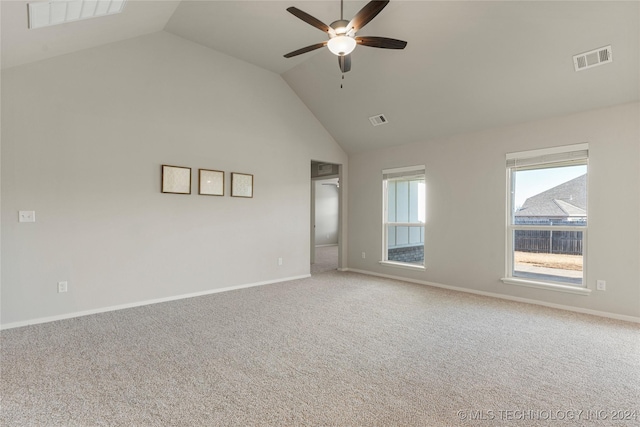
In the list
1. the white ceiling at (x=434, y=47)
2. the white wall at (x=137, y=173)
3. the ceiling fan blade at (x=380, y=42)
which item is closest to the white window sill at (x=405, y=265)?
the white wall at (x=137, y=173)

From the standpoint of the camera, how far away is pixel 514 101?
4.12 metres

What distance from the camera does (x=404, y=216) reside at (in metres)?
5.98

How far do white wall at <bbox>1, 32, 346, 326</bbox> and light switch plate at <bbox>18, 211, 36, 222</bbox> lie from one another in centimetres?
4

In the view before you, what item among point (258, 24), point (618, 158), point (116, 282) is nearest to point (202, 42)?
point (258, 24)

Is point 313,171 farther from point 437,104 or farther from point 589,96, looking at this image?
point 589,96

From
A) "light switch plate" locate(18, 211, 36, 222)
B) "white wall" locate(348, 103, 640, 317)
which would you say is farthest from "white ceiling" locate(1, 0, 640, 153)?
"light switch plate" locate(18, 211, 36, 222)

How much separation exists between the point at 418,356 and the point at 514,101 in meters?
3.41

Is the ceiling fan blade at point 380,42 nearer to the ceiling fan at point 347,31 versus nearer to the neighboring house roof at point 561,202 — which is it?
the ceiling fan at point 347,31

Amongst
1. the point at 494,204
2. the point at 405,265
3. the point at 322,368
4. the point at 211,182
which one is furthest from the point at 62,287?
the point at 494,204

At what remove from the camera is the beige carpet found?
1919mm

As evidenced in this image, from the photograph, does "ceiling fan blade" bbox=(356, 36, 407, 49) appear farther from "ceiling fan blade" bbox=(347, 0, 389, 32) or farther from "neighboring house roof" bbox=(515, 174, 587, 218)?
"neighboring house roof" bbox=(515, 174, 587, 218)

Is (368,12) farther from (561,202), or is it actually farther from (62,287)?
(62,287)

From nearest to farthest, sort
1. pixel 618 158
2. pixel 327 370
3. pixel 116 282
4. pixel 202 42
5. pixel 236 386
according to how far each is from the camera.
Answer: pixel 236 386 → pixel 327 370 → pixel 618 158 → pixel 116 282 → pixel 202 42

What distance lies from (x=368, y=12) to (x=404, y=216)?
3.96m
